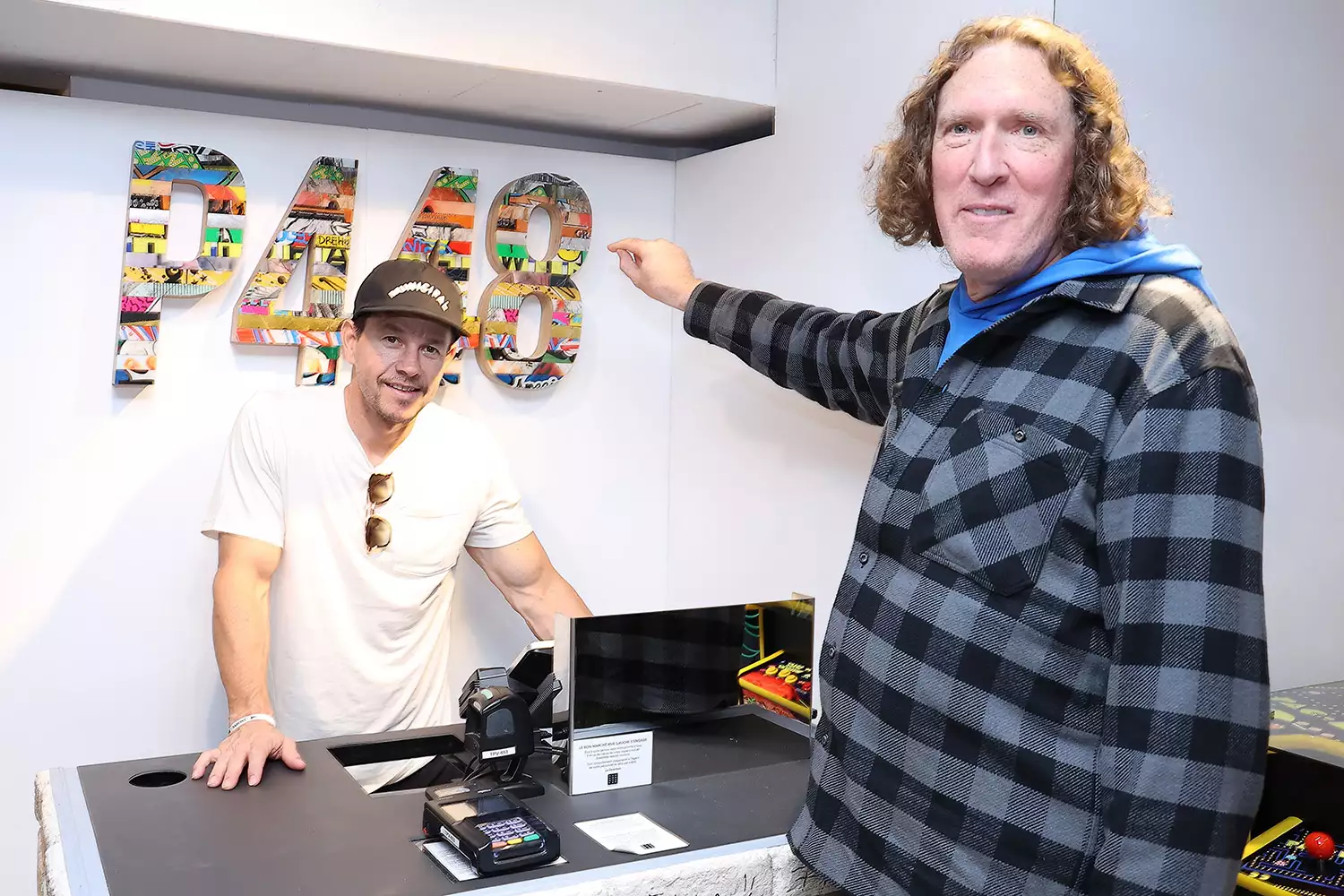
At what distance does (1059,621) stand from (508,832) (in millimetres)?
766

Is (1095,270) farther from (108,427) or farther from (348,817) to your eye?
(108,427)

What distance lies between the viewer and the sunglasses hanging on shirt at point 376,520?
2.66 m

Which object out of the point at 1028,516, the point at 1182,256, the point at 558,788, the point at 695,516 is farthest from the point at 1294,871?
the point at 695,516

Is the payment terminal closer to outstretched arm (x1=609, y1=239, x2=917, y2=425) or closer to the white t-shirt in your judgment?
outstretched arm (x1=609, y1=239, x2=917, y2=425)

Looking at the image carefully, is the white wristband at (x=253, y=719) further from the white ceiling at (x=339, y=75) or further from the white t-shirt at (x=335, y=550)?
the white ceiling at (x=339, y=75)

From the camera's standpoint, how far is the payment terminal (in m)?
1.49

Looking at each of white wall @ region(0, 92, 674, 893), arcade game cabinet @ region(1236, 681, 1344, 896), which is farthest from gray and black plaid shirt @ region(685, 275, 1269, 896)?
white wall @ region(0, 92, 674, 893)

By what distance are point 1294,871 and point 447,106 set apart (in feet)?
8.56

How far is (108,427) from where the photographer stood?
2828 mm

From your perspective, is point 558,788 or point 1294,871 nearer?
point 1294,871

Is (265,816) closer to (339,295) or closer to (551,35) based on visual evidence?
(339,295)

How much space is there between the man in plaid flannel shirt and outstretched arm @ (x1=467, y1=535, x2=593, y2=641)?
144cm

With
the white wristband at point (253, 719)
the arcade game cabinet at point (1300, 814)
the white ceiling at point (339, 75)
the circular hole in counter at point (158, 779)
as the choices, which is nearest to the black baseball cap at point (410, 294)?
the white ceiling at point (339, 75)

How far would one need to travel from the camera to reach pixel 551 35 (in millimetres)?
2781
